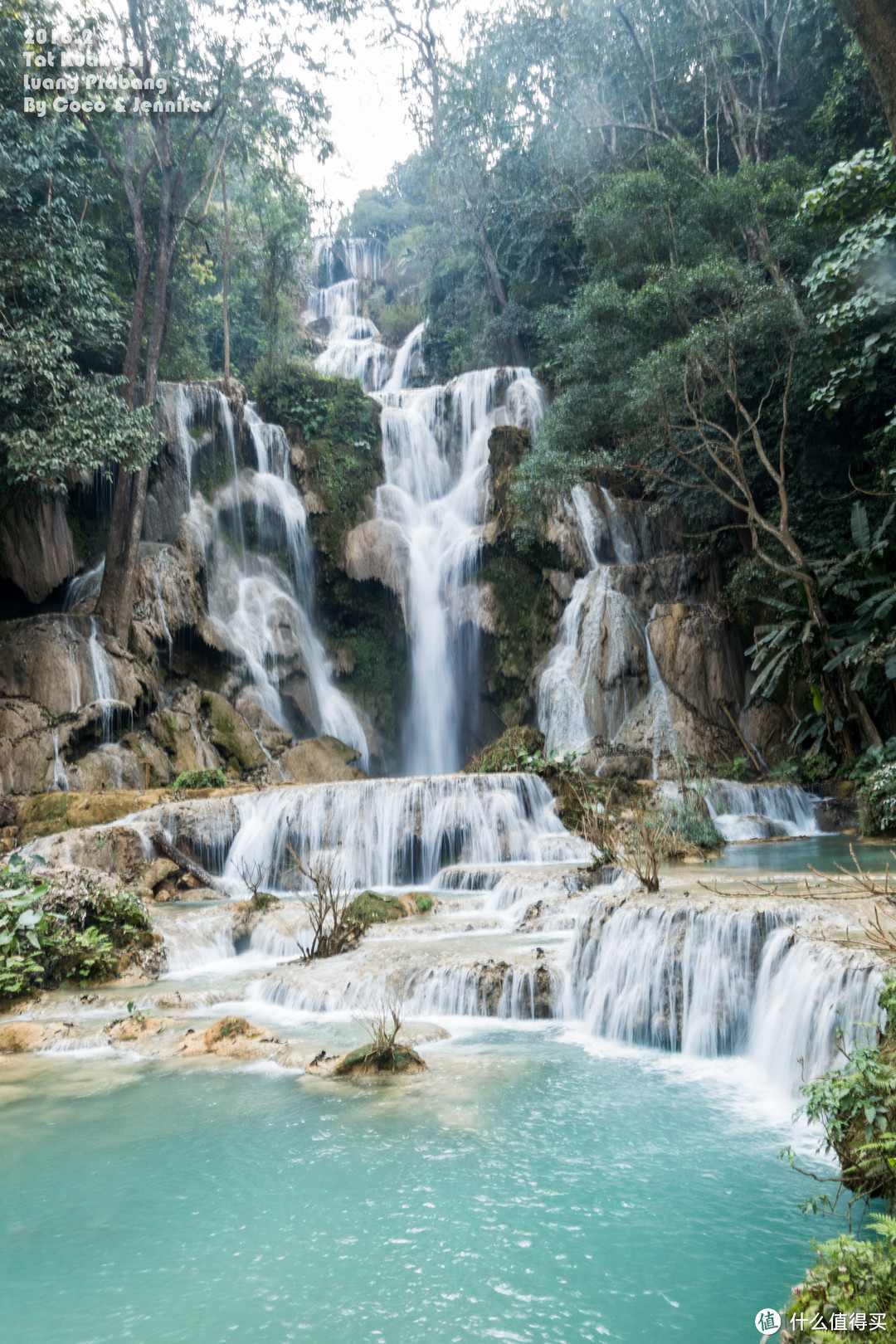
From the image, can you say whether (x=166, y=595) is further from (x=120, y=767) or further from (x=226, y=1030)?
(x=226, y=1030)

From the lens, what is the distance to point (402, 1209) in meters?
3.98

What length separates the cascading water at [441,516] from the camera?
2195cm

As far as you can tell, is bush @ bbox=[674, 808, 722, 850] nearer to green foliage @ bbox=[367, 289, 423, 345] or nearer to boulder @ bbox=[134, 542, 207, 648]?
boulder @ bbox=[134, 542, 207, 648]

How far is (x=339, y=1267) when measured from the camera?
3539 millimetres

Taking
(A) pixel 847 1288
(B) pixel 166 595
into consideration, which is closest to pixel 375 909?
(A) pixel 847 1288

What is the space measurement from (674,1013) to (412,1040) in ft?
6.45

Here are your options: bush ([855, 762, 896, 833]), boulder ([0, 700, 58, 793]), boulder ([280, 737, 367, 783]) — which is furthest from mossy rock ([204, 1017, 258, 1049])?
boulder ([280, 737, 367, 783])

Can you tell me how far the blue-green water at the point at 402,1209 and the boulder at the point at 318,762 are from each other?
38.4 feet

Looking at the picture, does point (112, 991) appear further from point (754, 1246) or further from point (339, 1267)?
point (754, 1246)

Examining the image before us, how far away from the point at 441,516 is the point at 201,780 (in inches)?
443

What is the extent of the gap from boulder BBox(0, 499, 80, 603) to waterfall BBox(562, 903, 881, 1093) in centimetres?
1575

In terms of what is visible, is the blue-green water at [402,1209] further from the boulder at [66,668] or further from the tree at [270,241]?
the tree at [270,241]

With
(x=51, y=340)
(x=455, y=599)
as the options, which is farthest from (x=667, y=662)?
(x=51, y=340)

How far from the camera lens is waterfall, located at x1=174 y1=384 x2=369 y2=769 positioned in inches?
821
